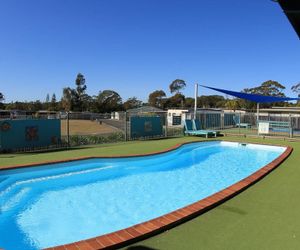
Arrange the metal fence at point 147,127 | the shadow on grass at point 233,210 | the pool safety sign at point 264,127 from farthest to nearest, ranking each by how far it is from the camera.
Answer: the pool safety sign at point 264,127, the metal fence at point 147,127, the shadow on grass at point 233,210

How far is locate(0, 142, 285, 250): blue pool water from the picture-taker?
4.43 metres

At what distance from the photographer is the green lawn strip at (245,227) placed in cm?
289

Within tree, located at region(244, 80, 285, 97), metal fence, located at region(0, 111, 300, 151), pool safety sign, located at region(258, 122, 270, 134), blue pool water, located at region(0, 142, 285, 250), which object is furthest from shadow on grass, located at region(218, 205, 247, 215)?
tree, located at region(244, 80, 285, 97)

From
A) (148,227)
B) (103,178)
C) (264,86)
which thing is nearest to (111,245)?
(148,227)

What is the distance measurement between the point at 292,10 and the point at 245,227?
241cm

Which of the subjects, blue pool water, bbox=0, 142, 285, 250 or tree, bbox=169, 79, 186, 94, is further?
tree, bbox=169, 79, 186, 94

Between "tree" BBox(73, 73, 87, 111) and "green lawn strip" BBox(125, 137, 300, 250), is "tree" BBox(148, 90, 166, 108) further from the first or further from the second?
"green lawn strip" BBox(125, 137, 300, 250)

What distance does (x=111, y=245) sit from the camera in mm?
2803

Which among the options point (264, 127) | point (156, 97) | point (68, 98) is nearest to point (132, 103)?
point (156, 97)

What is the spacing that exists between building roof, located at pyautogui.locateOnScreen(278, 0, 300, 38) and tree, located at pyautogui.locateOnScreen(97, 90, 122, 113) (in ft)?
229

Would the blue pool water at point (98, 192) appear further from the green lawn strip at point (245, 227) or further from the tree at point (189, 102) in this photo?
the tree at point (189, 102)

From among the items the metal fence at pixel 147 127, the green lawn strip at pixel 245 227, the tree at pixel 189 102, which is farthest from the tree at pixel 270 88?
the green lawn strip at pixel 245 227

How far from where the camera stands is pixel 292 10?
6.70 ft

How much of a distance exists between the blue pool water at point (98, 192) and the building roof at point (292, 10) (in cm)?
370
